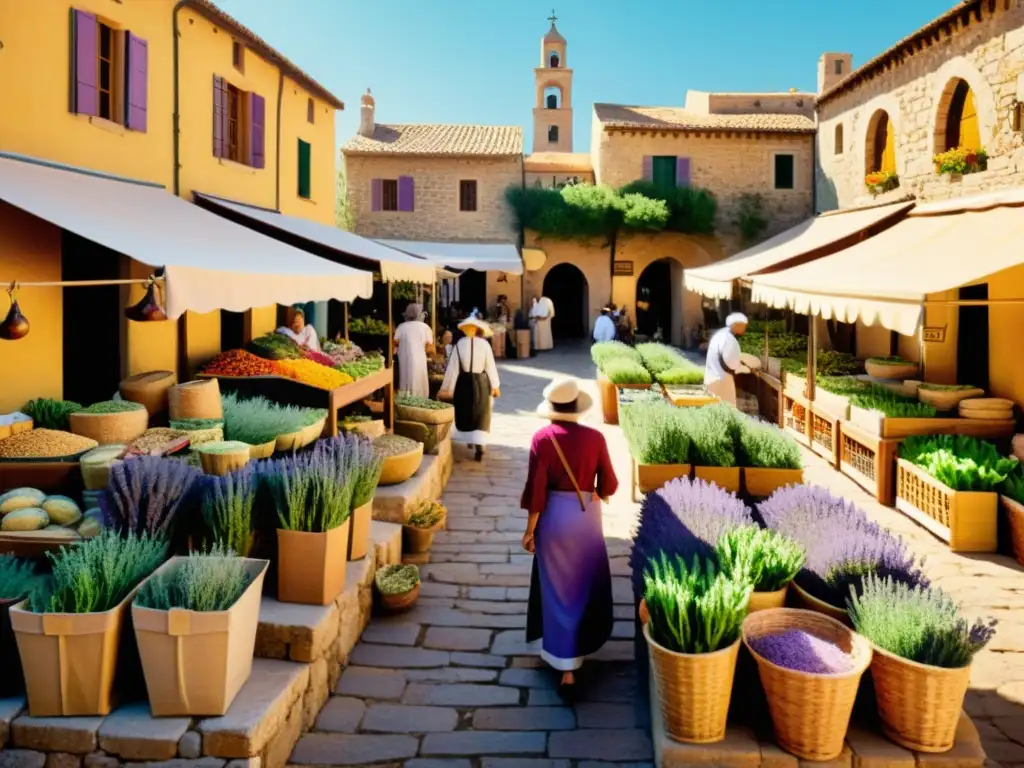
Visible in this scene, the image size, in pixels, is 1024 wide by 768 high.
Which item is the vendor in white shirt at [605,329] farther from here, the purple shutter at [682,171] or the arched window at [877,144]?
the purple shutter at [682,171]

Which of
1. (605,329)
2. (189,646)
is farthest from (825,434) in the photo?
(189,646)

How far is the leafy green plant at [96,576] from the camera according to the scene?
131 inches

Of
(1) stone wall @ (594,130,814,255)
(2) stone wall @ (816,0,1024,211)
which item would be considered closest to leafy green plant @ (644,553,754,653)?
(2) stone wall @ (816,0,1024,211)

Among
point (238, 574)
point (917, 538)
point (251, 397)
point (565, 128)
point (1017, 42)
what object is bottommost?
point (917, 538)

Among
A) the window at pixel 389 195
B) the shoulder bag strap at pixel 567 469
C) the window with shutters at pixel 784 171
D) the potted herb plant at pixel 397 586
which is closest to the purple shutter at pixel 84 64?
the potted herb plant at pixel 397 586

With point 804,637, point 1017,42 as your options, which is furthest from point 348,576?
point 1017,42

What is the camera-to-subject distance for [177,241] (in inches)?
243

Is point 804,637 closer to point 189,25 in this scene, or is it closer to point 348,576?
point 348,576

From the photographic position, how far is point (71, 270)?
8.12 meters

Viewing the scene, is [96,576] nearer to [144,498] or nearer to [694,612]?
[144,498]

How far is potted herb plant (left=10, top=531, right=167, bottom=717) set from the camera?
10.6ft

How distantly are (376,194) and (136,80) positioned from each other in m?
15.7

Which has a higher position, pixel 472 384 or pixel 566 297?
pixel 566 297

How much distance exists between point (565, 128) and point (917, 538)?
27234mm
